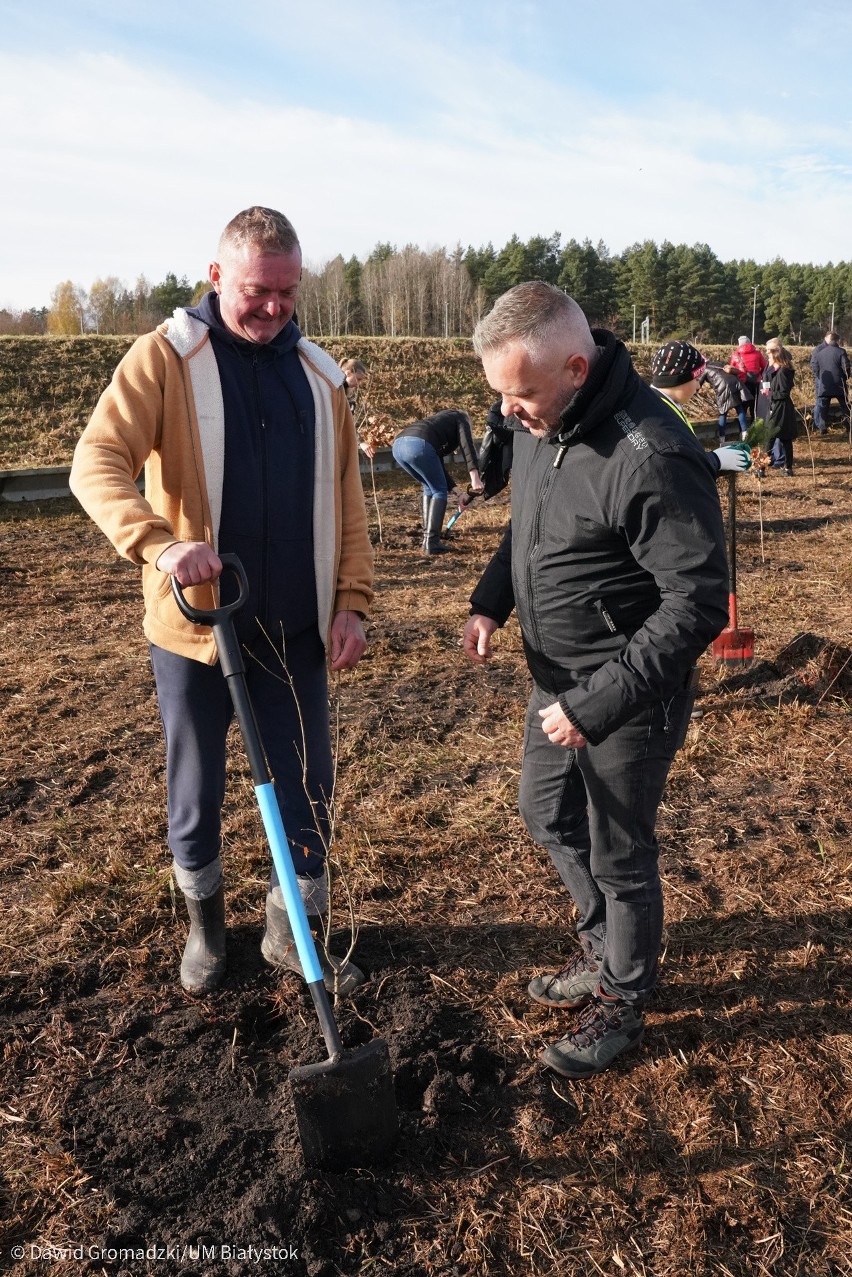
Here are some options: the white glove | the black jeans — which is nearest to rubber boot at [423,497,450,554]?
the white glove

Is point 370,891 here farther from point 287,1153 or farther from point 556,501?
point 556,501

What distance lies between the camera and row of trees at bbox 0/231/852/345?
59.8 metres

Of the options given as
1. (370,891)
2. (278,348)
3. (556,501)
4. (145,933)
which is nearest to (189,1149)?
(145,933)

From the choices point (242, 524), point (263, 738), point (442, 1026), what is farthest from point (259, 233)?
point (442, 1026)

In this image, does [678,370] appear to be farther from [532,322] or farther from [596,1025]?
[596,1025]

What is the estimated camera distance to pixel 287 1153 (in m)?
2.24

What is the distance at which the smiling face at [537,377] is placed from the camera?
80.3 inches

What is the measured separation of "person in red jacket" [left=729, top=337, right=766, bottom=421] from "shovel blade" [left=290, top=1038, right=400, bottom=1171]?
A: 47.8ft

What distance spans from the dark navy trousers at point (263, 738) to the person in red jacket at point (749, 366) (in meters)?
13.8

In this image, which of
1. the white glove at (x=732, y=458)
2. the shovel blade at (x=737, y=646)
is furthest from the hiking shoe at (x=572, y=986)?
the shovel blade at (x=737, y=646)

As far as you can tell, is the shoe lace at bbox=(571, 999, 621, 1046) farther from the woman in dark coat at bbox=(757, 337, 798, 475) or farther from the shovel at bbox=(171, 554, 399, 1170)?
the woman in dark coat at bbox=(757, 337, 798, 475)

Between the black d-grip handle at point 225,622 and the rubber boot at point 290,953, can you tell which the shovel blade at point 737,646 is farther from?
the black d-grip handle at point 225,622

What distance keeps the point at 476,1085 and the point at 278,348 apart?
2.06m

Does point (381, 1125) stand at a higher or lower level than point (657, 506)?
lower
